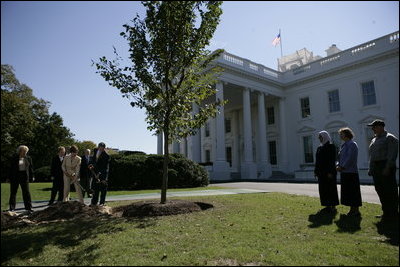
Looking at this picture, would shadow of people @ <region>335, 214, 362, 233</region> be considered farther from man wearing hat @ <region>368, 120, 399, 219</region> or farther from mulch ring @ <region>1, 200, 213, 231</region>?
mulch ring @ <region>1, 200, 213, 231</region>

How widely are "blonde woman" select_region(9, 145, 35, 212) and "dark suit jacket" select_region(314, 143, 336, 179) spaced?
792cm

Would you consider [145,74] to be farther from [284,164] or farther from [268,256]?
[284,164]

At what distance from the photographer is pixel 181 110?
801cm

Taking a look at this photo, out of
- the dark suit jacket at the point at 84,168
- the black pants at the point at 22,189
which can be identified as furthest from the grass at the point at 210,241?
the dark suit jacket at the point at 84,168

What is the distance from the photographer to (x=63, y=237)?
501 centimetres

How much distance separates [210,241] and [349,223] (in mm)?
2953

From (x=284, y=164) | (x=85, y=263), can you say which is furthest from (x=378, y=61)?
(x=85, y=263)

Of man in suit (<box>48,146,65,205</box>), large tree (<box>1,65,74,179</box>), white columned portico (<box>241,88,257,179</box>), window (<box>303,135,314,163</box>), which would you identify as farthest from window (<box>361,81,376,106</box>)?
large tree (<box>1,65,74,179</box>)

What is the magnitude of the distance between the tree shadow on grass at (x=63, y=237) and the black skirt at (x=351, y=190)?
14.1 ft

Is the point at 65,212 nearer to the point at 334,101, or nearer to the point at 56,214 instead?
the point at 56,214

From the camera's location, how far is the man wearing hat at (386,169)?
5.48 meters

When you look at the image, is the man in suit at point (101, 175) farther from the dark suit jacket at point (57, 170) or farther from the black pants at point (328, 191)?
the black pants at point (328, 191)

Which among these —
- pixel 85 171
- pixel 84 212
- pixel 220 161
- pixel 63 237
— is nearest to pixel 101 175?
pixel 84 212

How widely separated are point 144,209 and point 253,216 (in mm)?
2695
